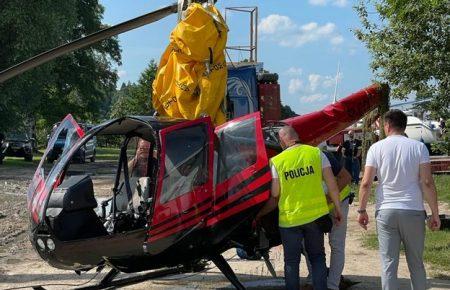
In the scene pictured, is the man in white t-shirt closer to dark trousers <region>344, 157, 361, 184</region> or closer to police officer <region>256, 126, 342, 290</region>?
police officer <region>256, 126, 342, 290</region>

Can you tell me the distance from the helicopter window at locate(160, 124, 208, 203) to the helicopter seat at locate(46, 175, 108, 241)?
0.94 meters

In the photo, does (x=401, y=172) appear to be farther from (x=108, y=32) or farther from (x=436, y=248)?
(x=436, y=248)

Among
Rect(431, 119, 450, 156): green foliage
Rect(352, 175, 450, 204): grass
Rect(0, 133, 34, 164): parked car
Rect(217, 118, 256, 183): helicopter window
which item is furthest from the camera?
Rect(0, 133, 34, 164): parked car

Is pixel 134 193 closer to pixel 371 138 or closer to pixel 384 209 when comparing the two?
pixel 384 209

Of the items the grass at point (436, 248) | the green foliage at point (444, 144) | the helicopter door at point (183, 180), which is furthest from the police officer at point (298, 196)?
the green foliage at point (444, 144)

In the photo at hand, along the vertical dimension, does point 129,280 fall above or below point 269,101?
below

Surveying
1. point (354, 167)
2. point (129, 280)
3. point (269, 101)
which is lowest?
point (354, 167)

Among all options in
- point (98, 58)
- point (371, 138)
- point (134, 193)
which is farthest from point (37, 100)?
point (134, 193)

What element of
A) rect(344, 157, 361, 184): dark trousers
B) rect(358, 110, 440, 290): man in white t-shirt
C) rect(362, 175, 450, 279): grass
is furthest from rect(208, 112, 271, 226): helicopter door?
rect(344, 157, 361, 184): dark trousers

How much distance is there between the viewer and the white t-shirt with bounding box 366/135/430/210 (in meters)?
5.59

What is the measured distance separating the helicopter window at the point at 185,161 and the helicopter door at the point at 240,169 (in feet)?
0.58

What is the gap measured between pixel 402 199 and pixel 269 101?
6581 millimetres

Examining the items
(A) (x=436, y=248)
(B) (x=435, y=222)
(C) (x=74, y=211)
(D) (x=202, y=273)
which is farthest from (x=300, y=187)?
(A) (x=436, y=248)

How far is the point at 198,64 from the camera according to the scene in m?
6.52
